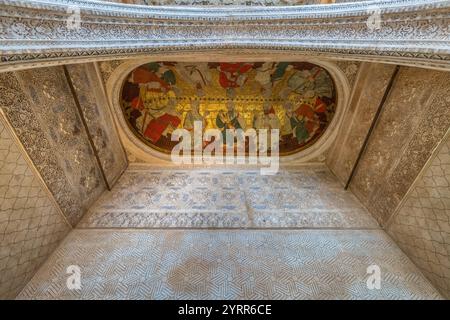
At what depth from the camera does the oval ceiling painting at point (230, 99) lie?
402cm

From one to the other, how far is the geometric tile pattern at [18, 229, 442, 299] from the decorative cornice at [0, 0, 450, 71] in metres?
2.50

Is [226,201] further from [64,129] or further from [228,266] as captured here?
[64,129]

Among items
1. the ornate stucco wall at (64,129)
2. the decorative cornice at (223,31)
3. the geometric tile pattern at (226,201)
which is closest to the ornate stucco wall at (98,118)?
the ornate stucco wall at (64,129)

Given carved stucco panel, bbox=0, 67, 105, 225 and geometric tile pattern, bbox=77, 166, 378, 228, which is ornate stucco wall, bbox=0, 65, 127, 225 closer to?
carved stucco panel, bbox=0, 67, 105, 225

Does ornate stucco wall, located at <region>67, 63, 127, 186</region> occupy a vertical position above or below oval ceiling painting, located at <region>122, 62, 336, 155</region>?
below

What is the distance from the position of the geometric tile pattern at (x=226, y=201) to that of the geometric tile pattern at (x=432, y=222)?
Answer: 616 mm

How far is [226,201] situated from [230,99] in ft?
7.12

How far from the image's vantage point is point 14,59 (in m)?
1.51

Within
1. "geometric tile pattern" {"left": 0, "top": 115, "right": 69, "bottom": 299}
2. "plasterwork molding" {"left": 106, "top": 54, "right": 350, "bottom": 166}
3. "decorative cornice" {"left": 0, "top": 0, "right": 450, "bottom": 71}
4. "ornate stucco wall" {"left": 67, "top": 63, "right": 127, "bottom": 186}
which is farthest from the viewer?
"plasterwork molding" {"left": 106, "top": 54, "right": 350, "bottom": 166}

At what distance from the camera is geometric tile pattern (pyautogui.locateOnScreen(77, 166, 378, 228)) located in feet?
11.4

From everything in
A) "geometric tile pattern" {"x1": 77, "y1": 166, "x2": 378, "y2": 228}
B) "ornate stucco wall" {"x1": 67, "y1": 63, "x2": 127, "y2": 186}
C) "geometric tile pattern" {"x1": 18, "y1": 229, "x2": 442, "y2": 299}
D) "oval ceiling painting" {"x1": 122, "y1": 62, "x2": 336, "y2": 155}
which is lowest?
"geometric tile pattern" {"x1": 18, "y1": 229, "x2": 442, "y2": 299}

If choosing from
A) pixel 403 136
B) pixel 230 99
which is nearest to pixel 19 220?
pixel 230 99

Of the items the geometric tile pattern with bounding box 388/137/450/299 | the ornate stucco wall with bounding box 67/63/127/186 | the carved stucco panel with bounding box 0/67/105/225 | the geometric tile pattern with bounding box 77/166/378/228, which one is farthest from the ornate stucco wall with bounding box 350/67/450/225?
the carved stucco panel with bounding box 0/67/105/225
